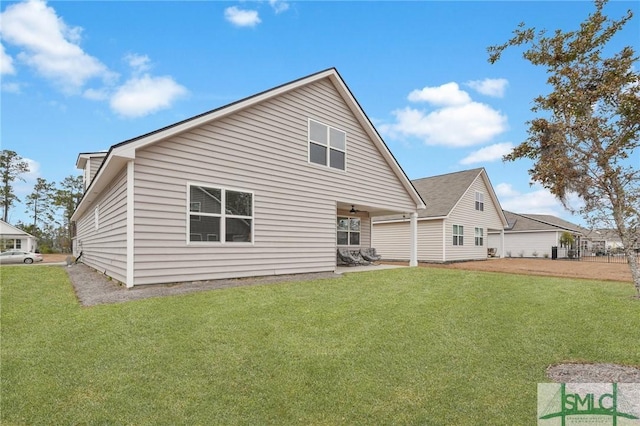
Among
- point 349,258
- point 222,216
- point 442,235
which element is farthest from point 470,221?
point 222,216

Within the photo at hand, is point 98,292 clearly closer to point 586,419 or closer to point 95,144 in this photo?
point 586,419

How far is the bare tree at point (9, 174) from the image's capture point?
38719mm

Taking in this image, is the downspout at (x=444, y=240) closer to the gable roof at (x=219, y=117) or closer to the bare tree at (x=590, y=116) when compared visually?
the gable roof at (x=219, y=117)

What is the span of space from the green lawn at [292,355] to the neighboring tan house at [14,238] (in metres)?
34.5

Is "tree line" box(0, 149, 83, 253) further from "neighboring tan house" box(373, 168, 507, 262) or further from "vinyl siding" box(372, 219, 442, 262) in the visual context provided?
"neighboring tan house" box(373, 168, 507, 262)

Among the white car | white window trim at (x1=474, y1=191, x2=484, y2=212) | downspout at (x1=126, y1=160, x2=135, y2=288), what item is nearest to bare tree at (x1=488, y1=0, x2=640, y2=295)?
downspout at (x1=126, y1=160, x2=135, y2=288)

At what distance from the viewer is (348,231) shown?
647 inches

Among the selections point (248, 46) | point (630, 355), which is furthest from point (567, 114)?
point (248, 46)

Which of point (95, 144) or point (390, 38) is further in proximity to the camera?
point (95, 144)

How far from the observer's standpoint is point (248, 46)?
542 inches

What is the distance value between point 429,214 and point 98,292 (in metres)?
18.7

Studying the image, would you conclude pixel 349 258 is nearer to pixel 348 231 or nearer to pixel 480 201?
pixel 348 231

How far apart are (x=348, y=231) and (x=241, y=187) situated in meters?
7.92

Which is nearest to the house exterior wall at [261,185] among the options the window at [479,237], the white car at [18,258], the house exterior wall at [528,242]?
the window at [479,237]
